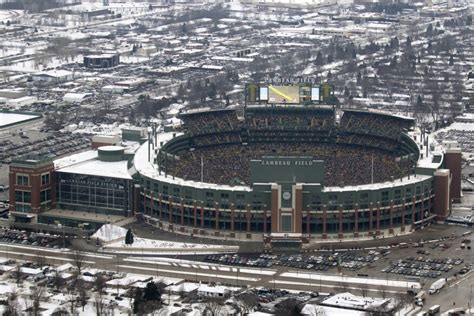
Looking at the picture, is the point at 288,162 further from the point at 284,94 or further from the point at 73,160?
the point at 284,94

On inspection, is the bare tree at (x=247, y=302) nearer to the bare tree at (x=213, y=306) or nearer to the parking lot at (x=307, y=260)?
the bare tree at (x=213, y=306)

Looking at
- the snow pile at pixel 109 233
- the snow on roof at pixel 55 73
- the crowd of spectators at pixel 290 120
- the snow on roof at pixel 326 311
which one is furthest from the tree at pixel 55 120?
the snow on roof at pixel 326 311

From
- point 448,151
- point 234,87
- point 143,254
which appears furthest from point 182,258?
point 234,87

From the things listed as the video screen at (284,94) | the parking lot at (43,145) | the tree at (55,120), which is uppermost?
the video screen at (284,94)

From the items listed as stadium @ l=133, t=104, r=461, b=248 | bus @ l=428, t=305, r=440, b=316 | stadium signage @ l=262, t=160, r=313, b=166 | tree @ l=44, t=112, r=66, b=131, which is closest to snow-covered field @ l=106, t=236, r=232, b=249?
stadium @ l=133, t=104, r=461, b=248

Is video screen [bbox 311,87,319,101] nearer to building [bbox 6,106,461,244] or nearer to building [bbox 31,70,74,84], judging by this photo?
building [bbox 6,106,461,244]

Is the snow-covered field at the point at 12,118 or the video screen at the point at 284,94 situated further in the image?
the snow-covered field at the point at 12,118

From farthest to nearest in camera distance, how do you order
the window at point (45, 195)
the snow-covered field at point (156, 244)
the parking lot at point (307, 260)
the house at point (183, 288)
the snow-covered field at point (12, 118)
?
1. the snow-covered field at point (12, 118)
2. the window at point (45, 195)
3. the snow-covered field at point (156, 244)
4. the parking lot at point (307, 260)
5. the house at point (183, 288)
